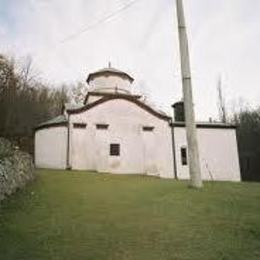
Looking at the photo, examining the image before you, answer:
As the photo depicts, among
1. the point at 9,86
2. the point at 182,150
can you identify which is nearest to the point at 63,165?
the point at 182,150

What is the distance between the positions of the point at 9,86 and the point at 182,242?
40752 millimetres

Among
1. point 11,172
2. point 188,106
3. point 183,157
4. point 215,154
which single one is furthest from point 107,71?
point 11,172

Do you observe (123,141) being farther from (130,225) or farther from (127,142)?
(130,225)

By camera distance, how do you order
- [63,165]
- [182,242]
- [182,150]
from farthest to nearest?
[182,150]
[63,165]
[182,242]

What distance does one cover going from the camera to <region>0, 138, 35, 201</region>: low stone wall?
14.1m

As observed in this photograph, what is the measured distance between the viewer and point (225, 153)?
112 ft

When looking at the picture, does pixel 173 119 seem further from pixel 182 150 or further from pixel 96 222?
pixel 96 222

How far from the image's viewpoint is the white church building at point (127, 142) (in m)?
31.2

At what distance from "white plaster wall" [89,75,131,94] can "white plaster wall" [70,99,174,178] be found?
4.00 meters

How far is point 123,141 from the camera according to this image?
32.0 meters

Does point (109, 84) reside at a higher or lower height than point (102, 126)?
higher

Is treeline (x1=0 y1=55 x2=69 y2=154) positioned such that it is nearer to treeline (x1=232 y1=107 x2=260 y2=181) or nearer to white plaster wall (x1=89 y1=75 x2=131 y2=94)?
white plaster wall (x1=89 y1=75 x2=131 y2=94)

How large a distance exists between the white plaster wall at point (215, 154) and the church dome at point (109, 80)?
6.65 meters

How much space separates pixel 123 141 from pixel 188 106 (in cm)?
1388
